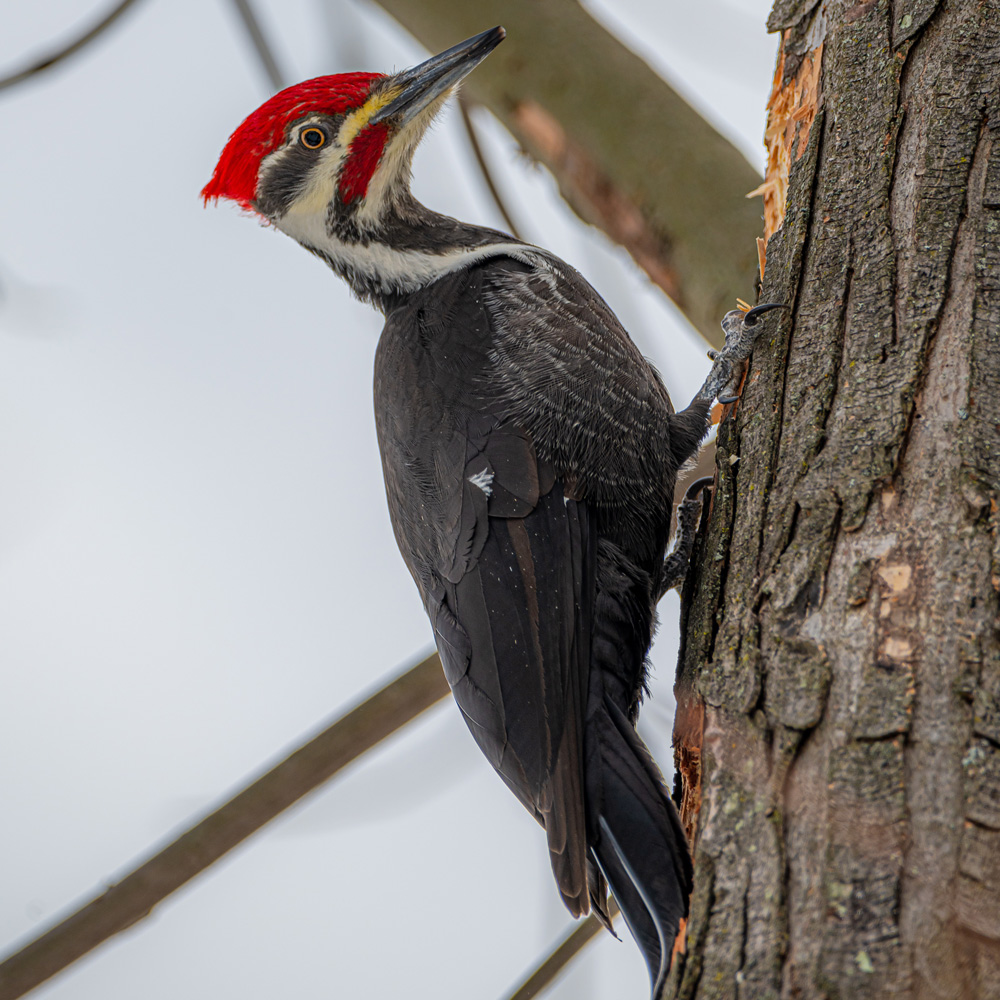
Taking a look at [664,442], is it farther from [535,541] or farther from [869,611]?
[869,611]

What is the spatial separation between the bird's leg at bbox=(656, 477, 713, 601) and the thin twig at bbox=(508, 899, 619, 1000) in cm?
74

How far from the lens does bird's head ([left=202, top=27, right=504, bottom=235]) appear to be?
115 inches

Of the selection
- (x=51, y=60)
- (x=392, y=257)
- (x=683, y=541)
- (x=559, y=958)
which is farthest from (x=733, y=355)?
(x=51, y=60)

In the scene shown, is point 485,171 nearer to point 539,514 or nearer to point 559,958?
point 539,514

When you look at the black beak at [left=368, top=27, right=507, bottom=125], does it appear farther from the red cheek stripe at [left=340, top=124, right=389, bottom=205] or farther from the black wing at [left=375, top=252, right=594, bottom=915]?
the black wing at [left=375, top=252, right=594, bottom=915]

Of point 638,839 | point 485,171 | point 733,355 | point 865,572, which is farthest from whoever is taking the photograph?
point 485,171

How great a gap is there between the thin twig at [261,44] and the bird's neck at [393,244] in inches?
20.8

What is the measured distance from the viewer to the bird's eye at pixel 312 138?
9.65ft

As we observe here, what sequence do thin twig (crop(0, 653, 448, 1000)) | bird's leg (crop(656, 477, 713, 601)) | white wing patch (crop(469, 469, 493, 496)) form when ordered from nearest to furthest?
thin twig (crop(0, 653, 448, 1000)) → white wing patch (crop(469, 469, 493, 496)) → bird's leg (crop(656, 477, 713, 601))

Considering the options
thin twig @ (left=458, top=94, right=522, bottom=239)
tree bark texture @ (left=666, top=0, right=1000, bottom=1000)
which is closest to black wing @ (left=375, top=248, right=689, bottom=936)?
tree bark texture @ (left=666, top=0, right=1000, bottom=1000)

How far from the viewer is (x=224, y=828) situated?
224 cm

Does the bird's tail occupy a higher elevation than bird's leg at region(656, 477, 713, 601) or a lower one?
lower

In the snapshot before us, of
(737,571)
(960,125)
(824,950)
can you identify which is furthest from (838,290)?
(824,950)

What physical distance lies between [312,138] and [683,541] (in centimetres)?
161
